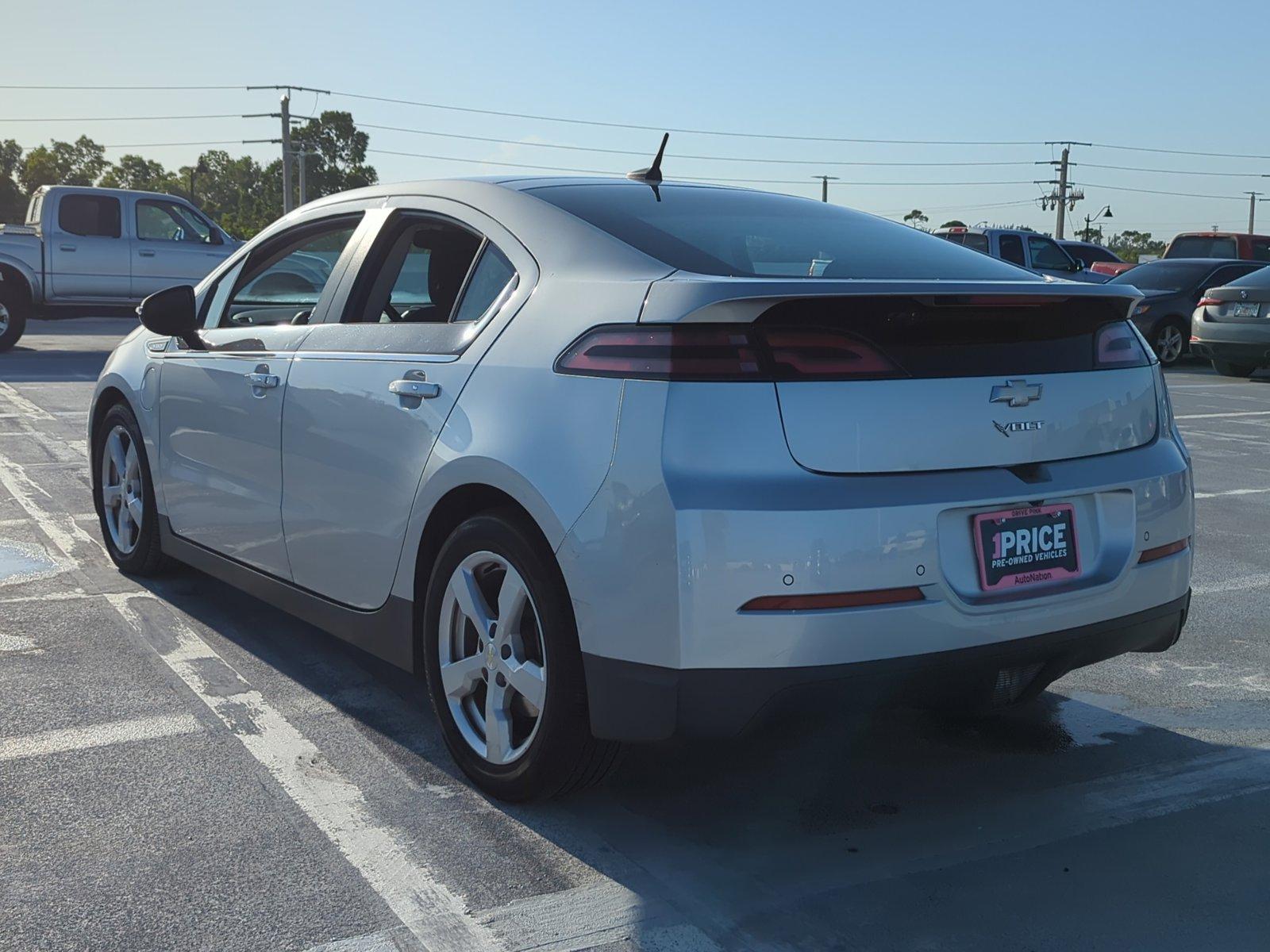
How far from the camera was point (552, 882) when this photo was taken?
10.1 feet

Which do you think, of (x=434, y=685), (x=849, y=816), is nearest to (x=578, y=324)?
(x=434, y=685)

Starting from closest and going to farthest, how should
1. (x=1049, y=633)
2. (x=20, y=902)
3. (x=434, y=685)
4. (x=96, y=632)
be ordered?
1. (x=20, y=902)
2. (x=1049, y=633)
3. (x=434, y=685)
4. (x=96, y=632)

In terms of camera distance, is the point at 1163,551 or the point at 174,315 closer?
the point at 1163,551

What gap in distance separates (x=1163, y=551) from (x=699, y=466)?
1.36 meters

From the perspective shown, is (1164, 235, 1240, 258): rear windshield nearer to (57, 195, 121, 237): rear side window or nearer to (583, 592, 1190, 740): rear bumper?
(57, 195, 121, 237): rear side window

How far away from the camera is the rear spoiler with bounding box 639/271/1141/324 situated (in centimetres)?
299

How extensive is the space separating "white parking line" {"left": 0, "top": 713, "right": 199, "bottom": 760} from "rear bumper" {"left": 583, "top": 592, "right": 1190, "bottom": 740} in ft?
5.12

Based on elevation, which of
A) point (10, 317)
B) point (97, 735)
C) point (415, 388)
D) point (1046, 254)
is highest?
point (1046, 254)

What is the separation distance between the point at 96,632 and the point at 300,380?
1.53 meters

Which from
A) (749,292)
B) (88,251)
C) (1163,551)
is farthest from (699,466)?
(88,251)

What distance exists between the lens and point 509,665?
11.3ft

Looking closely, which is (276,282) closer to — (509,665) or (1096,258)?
(509,665)

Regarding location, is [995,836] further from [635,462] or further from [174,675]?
[174,675]

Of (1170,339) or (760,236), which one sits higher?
(760,236)
